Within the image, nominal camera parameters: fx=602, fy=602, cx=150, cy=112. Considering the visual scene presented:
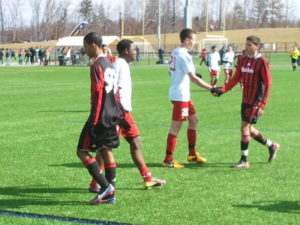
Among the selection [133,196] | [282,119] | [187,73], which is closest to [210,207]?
[133,196]

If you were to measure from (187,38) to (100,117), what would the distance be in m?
2.67

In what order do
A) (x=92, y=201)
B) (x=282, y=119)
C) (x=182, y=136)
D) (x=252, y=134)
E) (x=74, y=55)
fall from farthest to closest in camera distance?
(x=74, y=55)
(x=282, y=119)
(x=182, y=136)
(x=252, y=134)
(x=92, y=201)

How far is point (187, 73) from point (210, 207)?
2.64 m

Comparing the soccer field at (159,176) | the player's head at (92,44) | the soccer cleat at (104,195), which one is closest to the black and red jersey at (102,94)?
the player's head at (92,44)

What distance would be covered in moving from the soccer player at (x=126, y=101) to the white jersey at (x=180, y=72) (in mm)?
1408

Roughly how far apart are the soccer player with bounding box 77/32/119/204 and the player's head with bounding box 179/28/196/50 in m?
2.32

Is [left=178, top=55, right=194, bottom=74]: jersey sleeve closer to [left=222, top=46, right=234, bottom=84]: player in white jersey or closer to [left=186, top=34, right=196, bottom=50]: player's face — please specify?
[left=186, top=34, right=196, bottom=50]: player's face

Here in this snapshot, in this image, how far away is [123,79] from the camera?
721cm

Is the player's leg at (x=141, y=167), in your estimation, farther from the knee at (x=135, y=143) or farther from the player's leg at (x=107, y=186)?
the player's leg at (x=107, y=186)

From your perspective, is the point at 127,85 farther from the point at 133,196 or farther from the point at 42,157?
the point at 42,157

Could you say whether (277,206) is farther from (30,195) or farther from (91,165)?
(30,195)

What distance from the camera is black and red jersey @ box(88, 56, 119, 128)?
641cm

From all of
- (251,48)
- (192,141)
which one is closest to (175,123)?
(192,141)

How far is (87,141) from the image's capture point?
6.59 m
